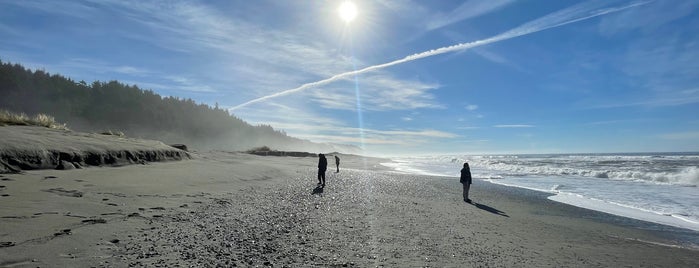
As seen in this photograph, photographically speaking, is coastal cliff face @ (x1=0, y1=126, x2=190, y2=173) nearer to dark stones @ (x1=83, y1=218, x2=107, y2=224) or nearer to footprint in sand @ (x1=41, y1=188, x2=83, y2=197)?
footprint in sand @ (x1=41, y1=188, x2=83, y2=197)

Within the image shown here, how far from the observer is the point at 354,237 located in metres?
8.84

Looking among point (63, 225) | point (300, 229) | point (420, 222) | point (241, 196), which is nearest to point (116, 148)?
point (241, 196)

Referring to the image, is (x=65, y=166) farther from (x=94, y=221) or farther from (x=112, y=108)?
(x=112, y=108)

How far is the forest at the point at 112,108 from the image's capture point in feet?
160

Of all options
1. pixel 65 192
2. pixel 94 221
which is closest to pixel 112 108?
pixel 65 192

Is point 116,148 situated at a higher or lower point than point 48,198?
higher

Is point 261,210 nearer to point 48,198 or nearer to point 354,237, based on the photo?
point 354,237

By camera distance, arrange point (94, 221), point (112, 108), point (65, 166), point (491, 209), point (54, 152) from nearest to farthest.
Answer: point (94, 221)
point (65, 166)
point (54, 152)
point (491, 209)
point (112, 108)

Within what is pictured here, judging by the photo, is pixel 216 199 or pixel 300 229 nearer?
pixel 300 229

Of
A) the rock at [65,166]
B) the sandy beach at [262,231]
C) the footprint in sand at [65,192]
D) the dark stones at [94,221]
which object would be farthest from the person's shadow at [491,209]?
the rock at [65,166]

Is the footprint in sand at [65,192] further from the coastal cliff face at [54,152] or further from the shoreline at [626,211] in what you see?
the shoreline at [626,211]

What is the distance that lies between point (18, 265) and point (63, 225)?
6.89 feet

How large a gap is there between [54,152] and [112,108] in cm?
5829

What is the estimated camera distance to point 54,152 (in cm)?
1227
